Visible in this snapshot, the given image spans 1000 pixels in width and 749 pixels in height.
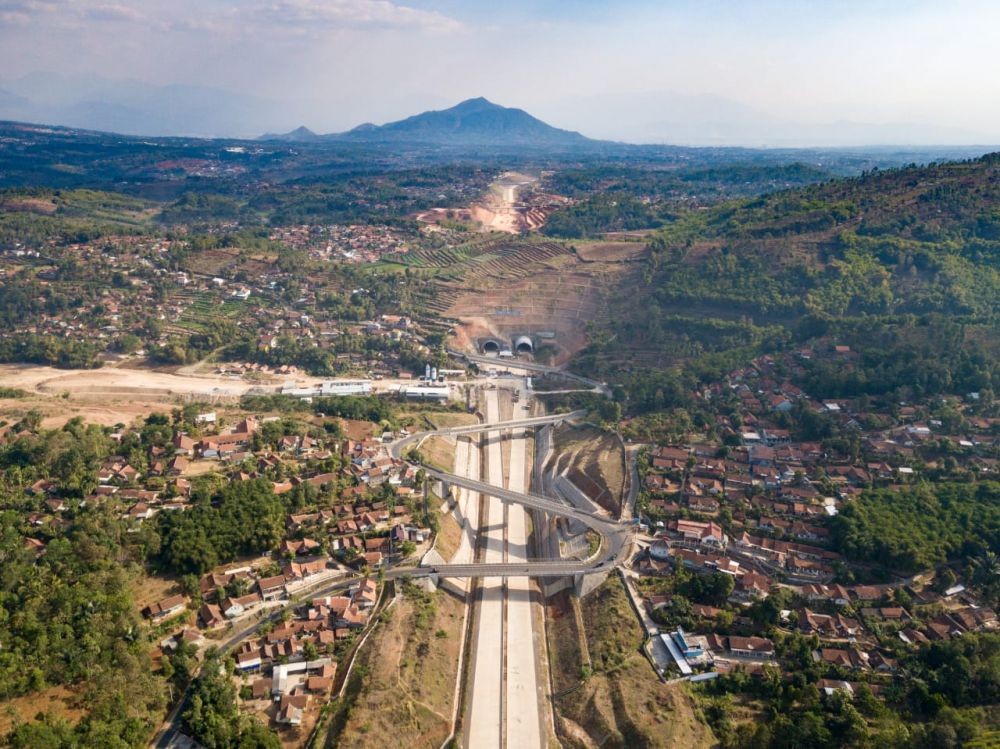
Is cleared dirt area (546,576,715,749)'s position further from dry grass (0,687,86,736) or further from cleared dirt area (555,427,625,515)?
dry grass (0,687,86,736)

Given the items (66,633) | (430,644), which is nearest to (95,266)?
(66,633)

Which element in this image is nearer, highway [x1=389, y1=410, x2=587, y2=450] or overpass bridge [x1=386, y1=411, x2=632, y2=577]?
overpass bridge [x1=386, y1=411, x2=632, y2=577]

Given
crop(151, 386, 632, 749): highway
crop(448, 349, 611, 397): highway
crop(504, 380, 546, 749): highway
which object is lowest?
crop(504, 380, 546, 749): highway

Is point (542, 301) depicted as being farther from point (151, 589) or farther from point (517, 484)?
point (151, 589)

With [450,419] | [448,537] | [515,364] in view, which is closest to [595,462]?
[448,537]

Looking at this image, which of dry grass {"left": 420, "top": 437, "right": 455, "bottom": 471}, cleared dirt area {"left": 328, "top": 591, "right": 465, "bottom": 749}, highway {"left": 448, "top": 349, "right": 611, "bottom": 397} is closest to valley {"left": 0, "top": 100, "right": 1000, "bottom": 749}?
cleared dirt area {"left": 328, "top": 591, "right": 465, "bottom": 749}

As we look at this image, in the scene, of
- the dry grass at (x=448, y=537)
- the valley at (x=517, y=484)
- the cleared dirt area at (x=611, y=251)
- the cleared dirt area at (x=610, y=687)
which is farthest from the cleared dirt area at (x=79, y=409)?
the cleared dirt area at (x=611, y=251)

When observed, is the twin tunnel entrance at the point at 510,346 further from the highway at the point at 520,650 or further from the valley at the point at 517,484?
the highway at the point at 520,650
